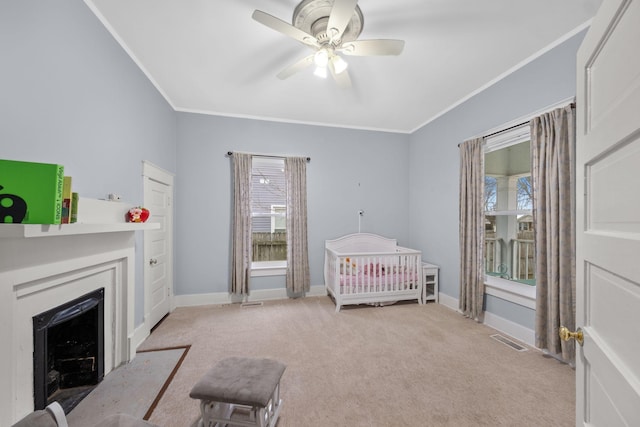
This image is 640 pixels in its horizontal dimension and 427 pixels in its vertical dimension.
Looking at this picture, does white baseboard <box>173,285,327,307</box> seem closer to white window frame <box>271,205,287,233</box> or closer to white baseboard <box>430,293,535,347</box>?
white window frame <box>271,205,287,233</box>

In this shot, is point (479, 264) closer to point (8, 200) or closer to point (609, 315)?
point (609, 315)

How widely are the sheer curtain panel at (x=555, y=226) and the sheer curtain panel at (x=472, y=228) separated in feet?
1.95

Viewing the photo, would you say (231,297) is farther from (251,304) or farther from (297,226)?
(297,226)

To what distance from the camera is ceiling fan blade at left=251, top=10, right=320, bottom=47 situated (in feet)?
4.85

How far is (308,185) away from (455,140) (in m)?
2.07

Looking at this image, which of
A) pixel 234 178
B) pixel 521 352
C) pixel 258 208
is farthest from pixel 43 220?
pixel 521 352

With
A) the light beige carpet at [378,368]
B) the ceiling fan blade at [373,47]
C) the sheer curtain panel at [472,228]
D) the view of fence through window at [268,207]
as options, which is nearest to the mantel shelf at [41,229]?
the light beige carpet at [378,368]

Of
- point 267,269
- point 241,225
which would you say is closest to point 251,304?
point 267,269

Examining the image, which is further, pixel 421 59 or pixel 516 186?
pixel 516 186

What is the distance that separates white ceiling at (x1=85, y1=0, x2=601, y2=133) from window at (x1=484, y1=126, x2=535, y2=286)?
92cm

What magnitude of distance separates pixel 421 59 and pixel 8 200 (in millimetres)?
2841

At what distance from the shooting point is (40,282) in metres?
1.30

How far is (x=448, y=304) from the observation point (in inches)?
132

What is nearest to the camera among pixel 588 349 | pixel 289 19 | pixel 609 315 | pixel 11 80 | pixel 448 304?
pixel 609 315
